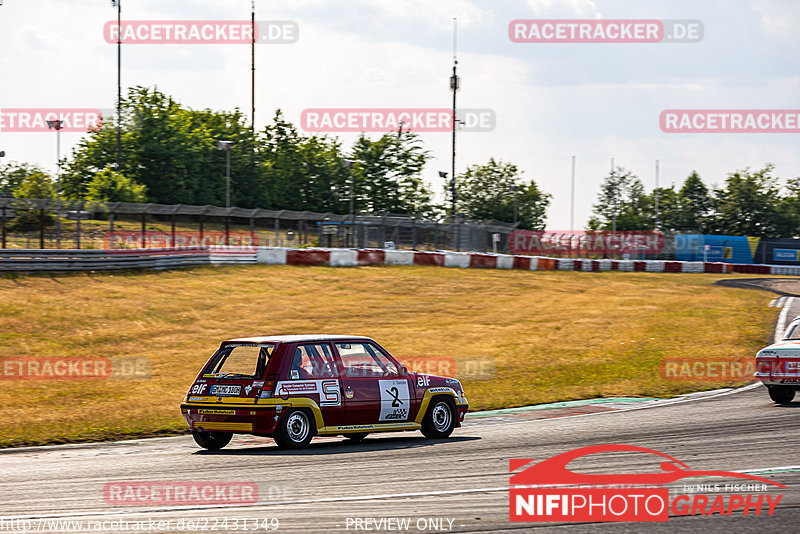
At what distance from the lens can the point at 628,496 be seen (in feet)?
24.0

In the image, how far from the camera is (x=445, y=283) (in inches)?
1401

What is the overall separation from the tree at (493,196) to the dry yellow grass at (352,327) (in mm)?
65531

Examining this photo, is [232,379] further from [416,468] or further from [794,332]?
[794,332]

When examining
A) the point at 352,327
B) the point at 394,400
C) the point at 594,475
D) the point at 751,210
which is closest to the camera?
the point at 594,475

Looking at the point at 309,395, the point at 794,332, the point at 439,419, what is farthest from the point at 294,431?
the point at 794,332

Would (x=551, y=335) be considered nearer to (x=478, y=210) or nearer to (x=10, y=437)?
(x=10, y=437)

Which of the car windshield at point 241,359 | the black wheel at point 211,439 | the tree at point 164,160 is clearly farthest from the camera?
the tree at point 164,160

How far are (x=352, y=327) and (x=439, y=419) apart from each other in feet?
42.0

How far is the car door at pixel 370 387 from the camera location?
1134 cm

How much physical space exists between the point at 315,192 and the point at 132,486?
6998cm

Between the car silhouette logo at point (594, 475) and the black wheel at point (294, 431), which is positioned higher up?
the car silhouette logo at point (594, 475)

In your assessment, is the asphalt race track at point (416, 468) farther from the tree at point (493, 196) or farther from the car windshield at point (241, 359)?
the tree at point (493, 196)

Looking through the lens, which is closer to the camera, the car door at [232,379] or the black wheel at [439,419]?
the car door at [232,379]

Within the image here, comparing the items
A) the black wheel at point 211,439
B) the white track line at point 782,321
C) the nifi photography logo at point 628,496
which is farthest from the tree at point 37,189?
the nifi photography logo at point 628,496
